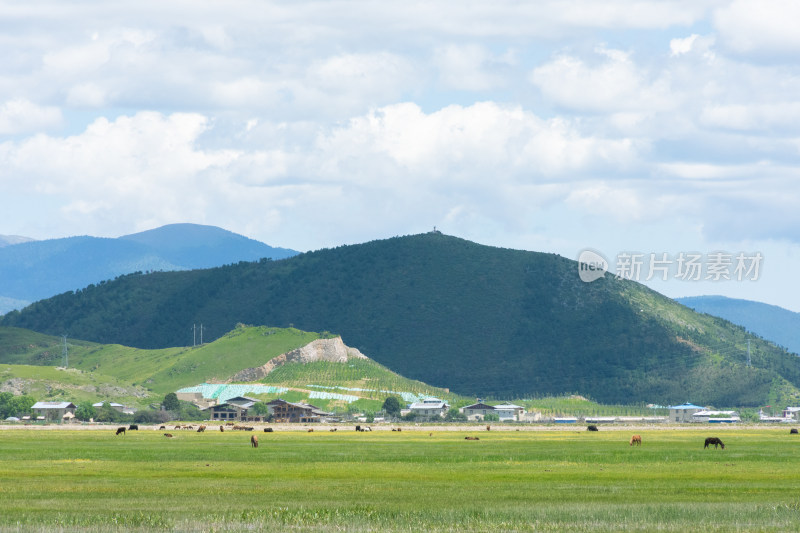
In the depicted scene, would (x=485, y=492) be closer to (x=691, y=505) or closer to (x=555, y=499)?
(x=555, y=499)

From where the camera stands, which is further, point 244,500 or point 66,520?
point 244,500

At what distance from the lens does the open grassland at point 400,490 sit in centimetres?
4712

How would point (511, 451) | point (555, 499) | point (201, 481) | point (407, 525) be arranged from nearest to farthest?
point (407, 525) → point (555, 499) → point (201, 481) → point (511, 451)

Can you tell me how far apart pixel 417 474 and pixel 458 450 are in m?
30.2

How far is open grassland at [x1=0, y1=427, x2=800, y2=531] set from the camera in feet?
155

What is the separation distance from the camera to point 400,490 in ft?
200

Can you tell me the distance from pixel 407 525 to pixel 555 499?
13.0 meters

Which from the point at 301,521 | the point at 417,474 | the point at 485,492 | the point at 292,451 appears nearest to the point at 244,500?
the point at 301,521

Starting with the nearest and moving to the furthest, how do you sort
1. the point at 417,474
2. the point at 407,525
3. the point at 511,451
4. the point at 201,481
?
the point at 407,525
the point at 201,481
the point at 417,474
the point at 511,451

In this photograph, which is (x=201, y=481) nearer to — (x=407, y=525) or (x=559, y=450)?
(x=407, y=525)

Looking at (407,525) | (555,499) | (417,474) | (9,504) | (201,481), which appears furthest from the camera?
(417,474)

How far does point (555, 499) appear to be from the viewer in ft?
186

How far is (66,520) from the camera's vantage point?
47.2 meters

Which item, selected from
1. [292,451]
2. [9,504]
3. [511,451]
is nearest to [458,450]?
Answer: [511,451]
